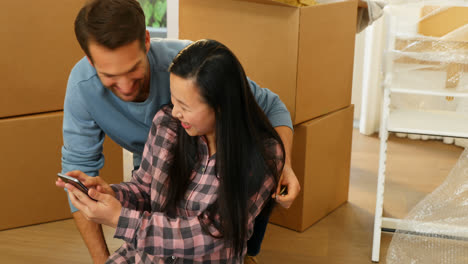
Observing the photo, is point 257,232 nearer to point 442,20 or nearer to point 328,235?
point 328,235

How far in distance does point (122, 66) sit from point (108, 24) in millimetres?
91

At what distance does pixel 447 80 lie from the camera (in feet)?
5.39

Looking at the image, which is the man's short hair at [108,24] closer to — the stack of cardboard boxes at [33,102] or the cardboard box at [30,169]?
the stack of cardboard boxes at [33,102]

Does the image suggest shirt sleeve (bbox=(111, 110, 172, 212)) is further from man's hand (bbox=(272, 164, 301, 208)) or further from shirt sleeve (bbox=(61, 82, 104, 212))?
man's hand (bbox=(272, 164, 301, 208))

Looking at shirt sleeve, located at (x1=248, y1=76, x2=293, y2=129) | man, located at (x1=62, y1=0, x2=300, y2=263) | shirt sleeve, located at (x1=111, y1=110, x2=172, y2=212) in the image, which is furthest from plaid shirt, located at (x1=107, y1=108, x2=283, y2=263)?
shirt sleeve, located at (x1=248, y1=76, x2=293, y2=129)

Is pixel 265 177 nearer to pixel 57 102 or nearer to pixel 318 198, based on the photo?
pixel 318 198

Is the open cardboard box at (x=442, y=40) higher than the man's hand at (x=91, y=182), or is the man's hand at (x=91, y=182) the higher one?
the open cardboard box at (x=442, y=40)

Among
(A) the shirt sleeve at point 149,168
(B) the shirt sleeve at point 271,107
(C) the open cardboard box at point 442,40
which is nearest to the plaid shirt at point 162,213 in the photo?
(A) the shirt sleeve at point 149,168

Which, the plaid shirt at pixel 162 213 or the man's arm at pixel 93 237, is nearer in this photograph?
the plaid shirt at pixel 162 213

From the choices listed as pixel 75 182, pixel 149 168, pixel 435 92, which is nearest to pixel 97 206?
pixel 75 182

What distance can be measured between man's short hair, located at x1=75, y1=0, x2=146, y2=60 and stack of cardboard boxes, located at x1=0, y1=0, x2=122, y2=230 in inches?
29.0

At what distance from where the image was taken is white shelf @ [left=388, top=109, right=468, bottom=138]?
62.9 inches

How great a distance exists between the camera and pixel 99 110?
132cm

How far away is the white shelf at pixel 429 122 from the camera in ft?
5.24
